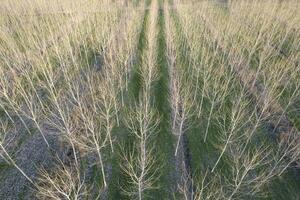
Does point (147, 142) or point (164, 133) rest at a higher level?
point (147, 142)

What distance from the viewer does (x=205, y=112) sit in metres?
38.3

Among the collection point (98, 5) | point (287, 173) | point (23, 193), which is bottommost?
point (287, 173)

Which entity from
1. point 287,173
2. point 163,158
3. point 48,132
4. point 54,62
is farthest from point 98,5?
point 287,173

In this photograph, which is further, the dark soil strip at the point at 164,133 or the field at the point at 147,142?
Answer: the dark soil strip at the point at 164,133

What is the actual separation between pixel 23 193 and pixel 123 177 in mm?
9595

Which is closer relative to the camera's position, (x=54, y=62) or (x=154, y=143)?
(x=154, y=143)

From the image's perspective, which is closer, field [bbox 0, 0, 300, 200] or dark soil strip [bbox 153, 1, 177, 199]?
field [bbox 0, 0, 300, 200]

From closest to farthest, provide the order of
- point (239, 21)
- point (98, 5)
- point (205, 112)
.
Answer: point (205, 112), point (239, 21), point (98, 5)

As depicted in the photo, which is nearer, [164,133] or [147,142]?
[147,142]

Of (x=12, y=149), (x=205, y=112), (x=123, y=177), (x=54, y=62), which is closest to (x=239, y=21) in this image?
(x=205, y=112)

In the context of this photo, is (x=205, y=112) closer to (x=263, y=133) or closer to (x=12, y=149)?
(x=263, y=133)

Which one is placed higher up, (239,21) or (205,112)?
(239,21)

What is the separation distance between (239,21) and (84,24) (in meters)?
32.4

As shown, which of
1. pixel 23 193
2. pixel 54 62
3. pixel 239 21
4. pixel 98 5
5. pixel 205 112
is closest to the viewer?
pixel 23 193
